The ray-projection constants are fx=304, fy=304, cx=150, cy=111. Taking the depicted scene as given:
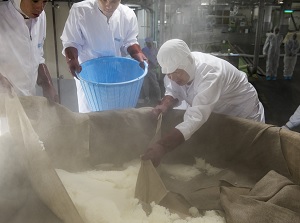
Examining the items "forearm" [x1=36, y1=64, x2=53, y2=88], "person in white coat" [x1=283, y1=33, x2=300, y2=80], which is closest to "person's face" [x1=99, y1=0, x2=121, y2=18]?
"forearm" [x1=36, y1=64, x2=53, y2=88]

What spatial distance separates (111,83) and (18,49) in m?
0.54

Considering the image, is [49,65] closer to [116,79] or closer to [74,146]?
[116,79]

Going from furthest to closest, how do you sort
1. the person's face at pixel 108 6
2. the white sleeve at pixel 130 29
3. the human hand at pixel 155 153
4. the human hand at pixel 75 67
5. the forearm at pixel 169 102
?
1. the white sleeve at pixel 130 29
2. the person's face at pixel 108 6
3. the human hand at pixel 75 67
4. the forearm at pixel 169 102
5. the human hand at pixel 155 153

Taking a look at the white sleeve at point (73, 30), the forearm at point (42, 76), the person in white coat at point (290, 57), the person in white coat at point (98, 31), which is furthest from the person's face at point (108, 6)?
the person in white coat at point (290, 57)

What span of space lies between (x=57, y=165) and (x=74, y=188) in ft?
0.85

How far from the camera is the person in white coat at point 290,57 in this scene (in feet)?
23.2

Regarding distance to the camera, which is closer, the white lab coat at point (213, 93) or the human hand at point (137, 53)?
the white lab coat at point (213, 93)

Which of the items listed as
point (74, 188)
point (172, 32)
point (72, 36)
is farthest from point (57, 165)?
point (172, 32)

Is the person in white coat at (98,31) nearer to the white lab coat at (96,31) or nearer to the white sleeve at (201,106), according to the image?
the white lab coat at (96,31)

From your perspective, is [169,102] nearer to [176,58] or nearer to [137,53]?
[176,58]

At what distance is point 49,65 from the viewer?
357cm

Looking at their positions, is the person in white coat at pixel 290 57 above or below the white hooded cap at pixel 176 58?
below

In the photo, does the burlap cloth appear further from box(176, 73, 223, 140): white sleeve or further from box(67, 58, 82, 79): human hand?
box(67, 58, 82, 79): human hand

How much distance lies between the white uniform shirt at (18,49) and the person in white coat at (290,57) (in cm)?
655
